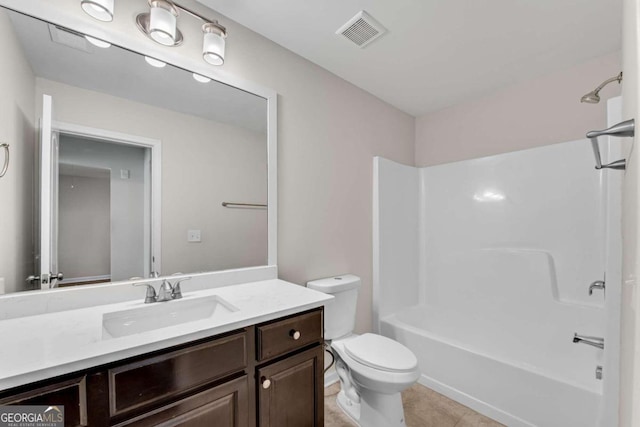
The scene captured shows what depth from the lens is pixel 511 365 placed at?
5.37 feet

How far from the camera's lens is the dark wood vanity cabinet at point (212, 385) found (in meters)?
0.72

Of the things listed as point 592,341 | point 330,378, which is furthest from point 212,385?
point 592,341

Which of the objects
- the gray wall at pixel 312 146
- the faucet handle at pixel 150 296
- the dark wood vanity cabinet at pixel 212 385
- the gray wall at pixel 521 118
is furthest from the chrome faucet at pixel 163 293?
the gray wall at pixel 521 118

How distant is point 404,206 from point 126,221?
225 cm

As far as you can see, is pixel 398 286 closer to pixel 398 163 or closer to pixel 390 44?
pixel 398 163

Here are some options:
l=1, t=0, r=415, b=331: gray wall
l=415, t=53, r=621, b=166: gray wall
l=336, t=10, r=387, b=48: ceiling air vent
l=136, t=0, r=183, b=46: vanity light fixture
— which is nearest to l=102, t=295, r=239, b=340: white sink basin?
l=1, t=0, r=415, b=331: gray wall

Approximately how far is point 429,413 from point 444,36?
2446mm

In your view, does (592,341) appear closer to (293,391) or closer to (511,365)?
(511,365)

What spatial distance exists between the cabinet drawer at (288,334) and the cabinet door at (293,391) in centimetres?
5

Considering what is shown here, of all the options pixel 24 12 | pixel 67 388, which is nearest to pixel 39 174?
pixel 24 12

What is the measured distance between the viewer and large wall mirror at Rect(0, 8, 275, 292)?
3.50 ft

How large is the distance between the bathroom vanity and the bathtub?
1.13m

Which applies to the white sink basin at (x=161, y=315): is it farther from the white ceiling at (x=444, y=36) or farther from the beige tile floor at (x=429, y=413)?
the white ceiling at (x=444, y=36)

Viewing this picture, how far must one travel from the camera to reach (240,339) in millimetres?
998
